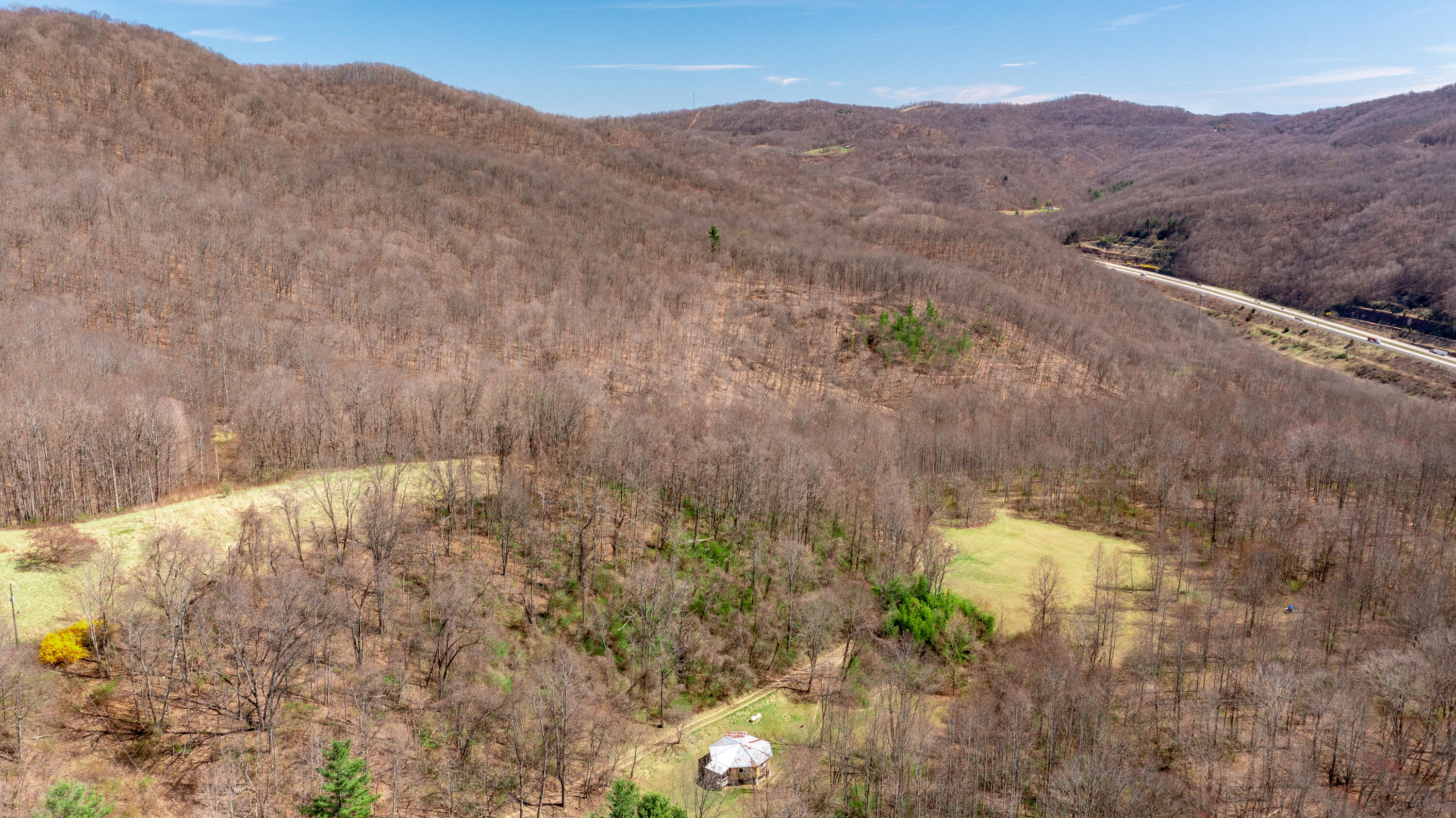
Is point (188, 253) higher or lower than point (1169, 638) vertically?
higher

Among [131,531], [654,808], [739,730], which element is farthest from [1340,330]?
[131,531]

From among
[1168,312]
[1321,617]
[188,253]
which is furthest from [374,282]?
[1168,312]

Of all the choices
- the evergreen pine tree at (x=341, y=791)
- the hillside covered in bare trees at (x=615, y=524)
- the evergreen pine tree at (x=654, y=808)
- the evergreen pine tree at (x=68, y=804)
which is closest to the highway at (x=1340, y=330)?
the hillside covered in bare trees at (x=615, y=524)

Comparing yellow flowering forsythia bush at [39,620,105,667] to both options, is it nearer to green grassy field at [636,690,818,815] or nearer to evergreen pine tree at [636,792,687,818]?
evergreen pine tree at [636,792,687,818]

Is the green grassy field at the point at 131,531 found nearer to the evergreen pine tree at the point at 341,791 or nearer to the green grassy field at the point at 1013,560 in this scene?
the evergreen pine tree at the point at 341,791

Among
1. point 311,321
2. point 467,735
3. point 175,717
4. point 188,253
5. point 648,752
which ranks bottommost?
point 648,752

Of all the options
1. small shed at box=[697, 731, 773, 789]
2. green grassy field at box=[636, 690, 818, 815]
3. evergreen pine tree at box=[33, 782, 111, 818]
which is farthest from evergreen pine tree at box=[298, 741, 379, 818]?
small shed at box=[697, 731, 773, 789]

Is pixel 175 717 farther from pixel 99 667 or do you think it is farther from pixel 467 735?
pixel 467 735

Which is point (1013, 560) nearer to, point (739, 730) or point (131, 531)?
point (739, 730)
